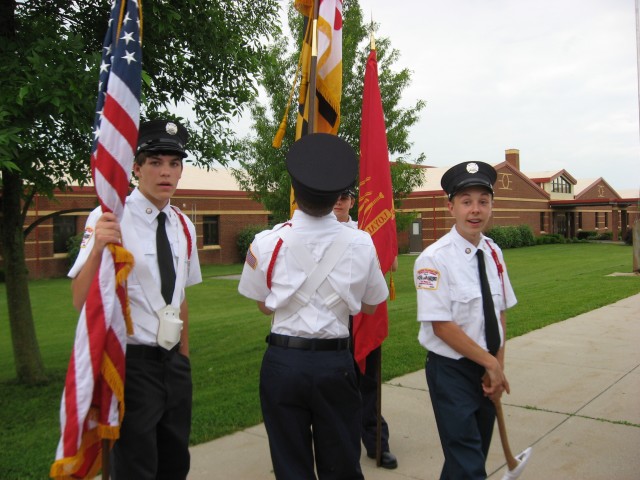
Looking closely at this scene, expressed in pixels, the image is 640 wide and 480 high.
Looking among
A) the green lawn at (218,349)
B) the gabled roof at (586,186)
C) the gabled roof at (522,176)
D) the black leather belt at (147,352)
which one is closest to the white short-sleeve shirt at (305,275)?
the black leather belt at (147,352)

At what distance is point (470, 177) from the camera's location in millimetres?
3156

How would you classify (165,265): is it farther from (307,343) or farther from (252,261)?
(307,343)

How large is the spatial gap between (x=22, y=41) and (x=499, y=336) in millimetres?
4871

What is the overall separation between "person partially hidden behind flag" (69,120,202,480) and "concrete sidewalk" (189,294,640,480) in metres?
1.37

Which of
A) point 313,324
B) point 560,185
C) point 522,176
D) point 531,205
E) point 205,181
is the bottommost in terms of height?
point 313,324

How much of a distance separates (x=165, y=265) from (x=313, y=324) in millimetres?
784

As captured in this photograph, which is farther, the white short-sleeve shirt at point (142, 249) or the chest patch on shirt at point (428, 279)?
the chest patch on shirt at point (428, 279)

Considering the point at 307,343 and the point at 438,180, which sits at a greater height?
the point at 438,180

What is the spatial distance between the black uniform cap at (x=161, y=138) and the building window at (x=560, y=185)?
5330 cm

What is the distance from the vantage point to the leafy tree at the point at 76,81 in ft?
14.9

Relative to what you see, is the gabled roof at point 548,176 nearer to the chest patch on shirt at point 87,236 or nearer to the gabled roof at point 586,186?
the gabled roof at point 586,186

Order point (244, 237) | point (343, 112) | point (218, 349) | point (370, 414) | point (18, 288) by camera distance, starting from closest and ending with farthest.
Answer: point (370, 414) < point (18, 288) < point (218, 349) < point (343, 112) < point (244, 237)

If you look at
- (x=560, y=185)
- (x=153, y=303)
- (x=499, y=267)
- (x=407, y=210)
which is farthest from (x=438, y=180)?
(x=153, y=303)

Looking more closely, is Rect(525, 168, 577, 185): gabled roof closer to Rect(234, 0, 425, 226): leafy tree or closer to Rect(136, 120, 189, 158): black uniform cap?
Rect(234, 0, 425, 226): leafy tree
